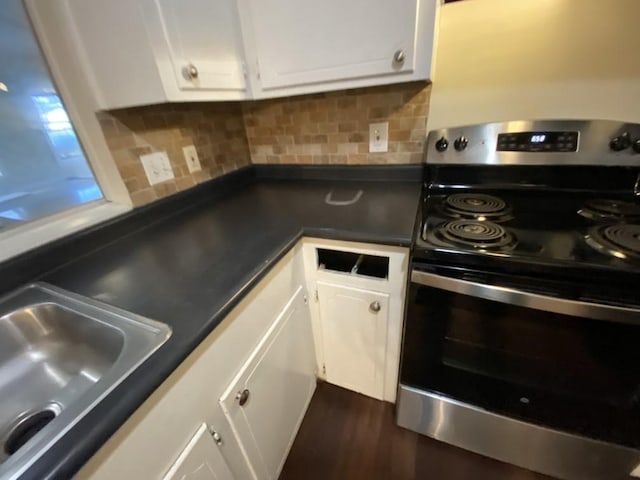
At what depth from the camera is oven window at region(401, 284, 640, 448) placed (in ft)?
2.54

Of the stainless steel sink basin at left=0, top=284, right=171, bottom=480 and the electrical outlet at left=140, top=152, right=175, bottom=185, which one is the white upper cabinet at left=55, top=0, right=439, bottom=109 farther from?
the stainless steel sink basin at left=0, top=284, right=171, bottom=480

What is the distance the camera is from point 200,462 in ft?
2.03

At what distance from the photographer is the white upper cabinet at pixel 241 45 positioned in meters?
0.78

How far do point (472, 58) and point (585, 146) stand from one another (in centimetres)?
52

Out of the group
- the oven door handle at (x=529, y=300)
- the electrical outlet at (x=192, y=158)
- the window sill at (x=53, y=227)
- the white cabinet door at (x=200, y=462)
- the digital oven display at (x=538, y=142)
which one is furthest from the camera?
the electrical outlet at (x=192, y=158)

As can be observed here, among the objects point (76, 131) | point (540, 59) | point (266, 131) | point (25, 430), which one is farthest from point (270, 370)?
point (540, 59)

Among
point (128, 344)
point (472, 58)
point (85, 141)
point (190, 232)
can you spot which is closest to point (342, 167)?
point (472, 58)

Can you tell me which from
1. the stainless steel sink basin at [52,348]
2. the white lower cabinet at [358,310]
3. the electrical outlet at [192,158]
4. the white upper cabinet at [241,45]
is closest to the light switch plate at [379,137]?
the white upper cabinet at [241,45]

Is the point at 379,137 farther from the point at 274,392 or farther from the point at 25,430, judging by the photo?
the point at 25,430

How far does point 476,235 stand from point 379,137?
69 cm

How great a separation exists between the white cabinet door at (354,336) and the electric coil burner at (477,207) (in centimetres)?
40

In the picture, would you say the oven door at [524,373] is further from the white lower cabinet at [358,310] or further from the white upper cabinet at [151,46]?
the white upper cabinet at [151,46]

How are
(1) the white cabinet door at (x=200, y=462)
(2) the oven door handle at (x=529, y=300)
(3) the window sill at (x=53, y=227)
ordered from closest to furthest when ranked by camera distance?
(1) the white cabinet door at (x=200, y=462)
(2) the oven door handle at (x=529, y=300)
(3) the window sill at (x=53, y=227)

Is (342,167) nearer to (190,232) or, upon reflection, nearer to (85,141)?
(190,232)
